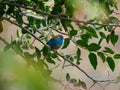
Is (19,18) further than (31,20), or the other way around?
(31,20)

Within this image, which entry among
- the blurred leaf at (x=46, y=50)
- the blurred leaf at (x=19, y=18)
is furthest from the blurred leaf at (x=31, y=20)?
the blurred leaf at (x=46, y=50)

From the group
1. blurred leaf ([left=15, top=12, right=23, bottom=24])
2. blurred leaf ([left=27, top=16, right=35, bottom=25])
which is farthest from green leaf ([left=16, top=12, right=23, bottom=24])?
blurred leaf ([left=27, top=16, right=35, bottom=25])

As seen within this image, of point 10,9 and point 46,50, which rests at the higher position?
point 10,9

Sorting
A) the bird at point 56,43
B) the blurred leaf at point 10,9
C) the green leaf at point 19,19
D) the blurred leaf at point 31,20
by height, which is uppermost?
the blurred leaf at point 10,9

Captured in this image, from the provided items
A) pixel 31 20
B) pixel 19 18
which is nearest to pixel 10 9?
pixel 19 18

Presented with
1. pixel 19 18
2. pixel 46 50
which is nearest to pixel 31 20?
pixel 19 18

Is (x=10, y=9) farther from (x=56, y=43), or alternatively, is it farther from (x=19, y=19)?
(x=56, y=43)

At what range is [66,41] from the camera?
1272mm

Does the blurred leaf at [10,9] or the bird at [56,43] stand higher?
the blurred leaf at [10,9]

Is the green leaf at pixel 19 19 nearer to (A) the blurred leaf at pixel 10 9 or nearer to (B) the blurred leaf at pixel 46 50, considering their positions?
(A) the blurred leaf at pixel 10 9

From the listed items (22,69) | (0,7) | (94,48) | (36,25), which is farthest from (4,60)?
(36,25)

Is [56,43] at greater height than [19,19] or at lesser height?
lesser

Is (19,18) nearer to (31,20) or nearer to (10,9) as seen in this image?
(10,9)

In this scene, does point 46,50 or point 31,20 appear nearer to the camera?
point 46,50
